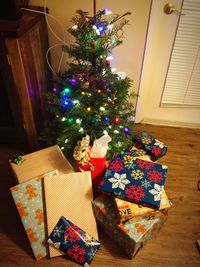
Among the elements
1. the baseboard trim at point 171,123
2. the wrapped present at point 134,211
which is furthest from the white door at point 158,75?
the wrapped present at point 134,211

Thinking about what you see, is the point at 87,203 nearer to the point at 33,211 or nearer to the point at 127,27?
the point at 33,211

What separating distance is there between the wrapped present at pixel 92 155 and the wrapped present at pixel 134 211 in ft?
0.87

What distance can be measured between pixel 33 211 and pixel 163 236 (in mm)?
776

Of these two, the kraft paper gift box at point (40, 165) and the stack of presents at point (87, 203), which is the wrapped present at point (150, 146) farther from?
the kraft paper gift box at point (40, 165)

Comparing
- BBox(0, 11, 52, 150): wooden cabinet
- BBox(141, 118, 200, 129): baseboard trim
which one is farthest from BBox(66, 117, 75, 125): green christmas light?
BBox(141, 118, 200, 129): baseboard trim

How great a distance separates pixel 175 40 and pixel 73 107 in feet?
3.26

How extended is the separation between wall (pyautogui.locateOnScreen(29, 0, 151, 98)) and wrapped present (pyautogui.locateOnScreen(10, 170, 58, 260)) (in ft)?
3.52

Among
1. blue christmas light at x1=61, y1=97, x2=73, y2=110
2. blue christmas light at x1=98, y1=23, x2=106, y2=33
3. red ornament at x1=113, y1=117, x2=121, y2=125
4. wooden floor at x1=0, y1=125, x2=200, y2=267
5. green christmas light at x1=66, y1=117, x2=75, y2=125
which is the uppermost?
blue christmas light at x1=98, y1=23, x2=106, y2=33

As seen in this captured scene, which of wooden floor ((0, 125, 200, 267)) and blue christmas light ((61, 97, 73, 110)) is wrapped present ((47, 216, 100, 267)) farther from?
blue christmas light ((61, 97, 73, 110))

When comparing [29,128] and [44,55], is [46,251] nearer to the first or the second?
[29,128]

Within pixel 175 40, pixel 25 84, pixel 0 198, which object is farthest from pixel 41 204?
pixel 175 40

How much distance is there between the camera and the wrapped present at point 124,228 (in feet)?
3.65

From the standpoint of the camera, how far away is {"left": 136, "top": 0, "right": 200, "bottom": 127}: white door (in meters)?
1.63

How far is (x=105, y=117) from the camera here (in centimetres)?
144
